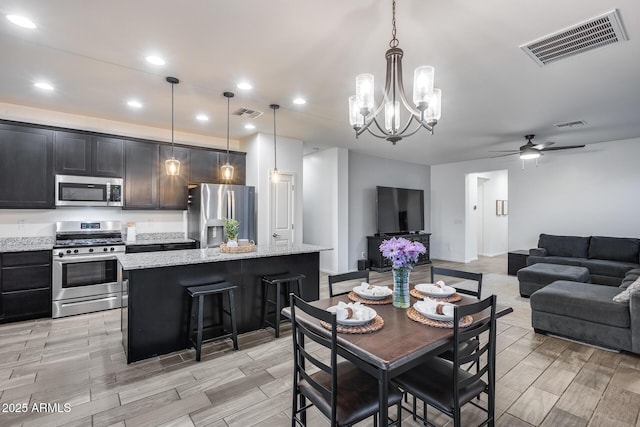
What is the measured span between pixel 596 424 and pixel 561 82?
3197mm

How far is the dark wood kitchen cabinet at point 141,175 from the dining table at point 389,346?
4.06m

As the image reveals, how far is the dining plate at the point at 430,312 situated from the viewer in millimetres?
1744

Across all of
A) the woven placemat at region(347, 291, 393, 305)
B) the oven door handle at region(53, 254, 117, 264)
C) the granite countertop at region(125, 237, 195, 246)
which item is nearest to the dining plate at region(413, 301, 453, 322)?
the woven placemat at region(347, 291, 393, 305)

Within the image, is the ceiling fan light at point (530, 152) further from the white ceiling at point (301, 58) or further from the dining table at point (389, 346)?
the dining table at point (389, 346)

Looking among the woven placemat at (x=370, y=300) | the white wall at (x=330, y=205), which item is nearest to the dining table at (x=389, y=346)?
the woven placemat at (x=370, y=300)

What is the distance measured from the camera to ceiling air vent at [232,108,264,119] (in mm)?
4215

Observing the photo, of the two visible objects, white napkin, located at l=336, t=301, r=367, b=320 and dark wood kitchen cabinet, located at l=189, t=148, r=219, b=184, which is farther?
dark wood kitchen cabinet, located at l=189, t=148, r=219, b=184

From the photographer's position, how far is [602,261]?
5.39 meters

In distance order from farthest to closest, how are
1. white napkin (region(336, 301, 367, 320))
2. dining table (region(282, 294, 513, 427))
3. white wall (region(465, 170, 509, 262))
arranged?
white wall (region(465, 170, 509, 262)) → white napkin (region(336, 301, 367, 320)) → dining table (region(282, 294, 513, 427))

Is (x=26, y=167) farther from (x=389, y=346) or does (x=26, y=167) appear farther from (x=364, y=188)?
(x=364, y=188)

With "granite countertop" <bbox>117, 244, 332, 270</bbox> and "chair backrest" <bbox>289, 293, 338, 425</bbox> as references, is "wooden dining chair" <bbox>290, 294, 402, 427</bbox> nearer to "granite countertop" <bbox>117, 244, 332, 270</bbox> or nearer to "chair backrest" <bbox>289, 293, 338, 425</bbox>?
"chair backrest" <bbox>289, 293, 338, 425</bbox>

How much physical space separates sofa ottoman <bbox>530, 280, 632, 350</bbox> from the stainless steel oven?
218 inches

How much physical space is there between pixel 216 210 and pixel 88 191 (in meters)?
1.77

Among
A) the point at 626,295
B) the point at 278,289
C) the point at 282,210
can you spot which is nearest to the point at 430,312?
the point at 278,289
